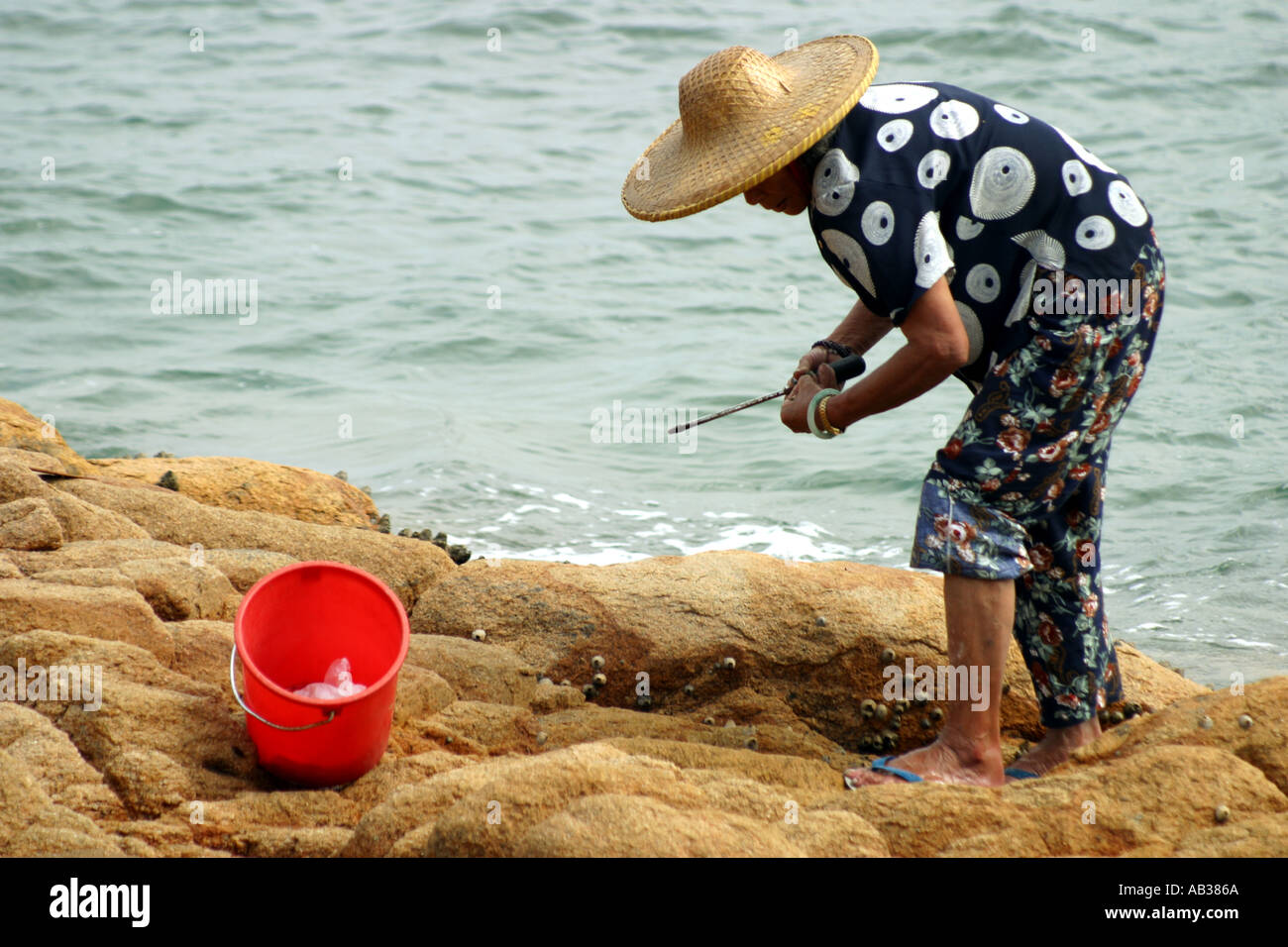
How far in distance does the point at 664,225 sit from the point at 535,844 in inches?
406

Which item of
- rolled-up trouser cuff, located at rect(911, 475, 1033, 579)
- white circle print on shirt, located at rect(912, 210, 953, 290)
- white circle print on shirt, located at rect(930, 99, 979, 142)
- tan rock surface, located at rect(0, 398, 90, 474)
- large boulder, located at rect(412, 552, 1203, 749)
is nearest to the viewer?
A: white circle print on shirt, located at rect(912, 210, 953, 290)

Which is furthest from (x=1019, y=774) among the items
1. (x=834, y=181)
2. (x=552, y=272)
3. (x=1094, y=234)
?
(x=552, y=272)

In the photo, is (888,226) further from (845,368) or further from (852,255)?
(845,368)

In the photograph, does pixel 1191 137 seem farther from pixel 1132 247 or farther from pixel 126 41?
pixel 126 41

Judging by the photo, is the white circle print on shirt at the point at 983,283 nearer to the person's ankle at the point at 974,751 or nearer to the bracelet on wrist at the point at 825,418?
the bracelet on wrist at the point at 825,418

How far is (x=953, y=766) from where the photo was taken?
3047mm

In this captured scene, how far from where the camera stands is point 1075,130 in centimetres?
1316

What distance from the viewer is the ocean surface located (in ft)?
22.7

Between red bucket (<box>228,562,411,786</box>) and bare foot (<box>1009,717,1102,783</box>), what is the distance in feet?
5.51

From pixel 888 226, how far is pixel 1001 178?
325 millimetres

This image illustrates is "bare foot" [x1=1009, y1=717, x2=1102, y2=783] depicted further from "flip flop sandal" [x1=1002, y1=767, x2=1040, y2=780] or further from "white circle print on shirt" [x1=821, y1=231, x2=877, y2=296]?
"white circle print on shirt" [x1=821, y1=231, x2=877, y2=296]

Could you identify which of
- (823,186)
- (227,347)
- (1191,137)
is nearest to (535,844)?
(823,186)

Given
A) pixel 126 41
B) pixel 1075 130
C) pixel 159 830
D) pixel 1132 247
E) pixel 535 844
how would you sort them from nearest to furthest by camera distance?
pixel 535 844 → pixel 159 830 → pixel 1132 247 → pixel 1075 130 → pixel 126 41

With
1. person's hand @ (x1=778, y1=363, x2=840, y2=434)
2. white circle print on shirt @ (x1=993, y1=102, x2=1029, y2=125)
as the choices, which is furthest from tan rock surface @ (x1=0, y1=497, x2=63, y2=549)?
white circle print on shirt @ (x1=993, y1=102, x2=1029, y2=125)
